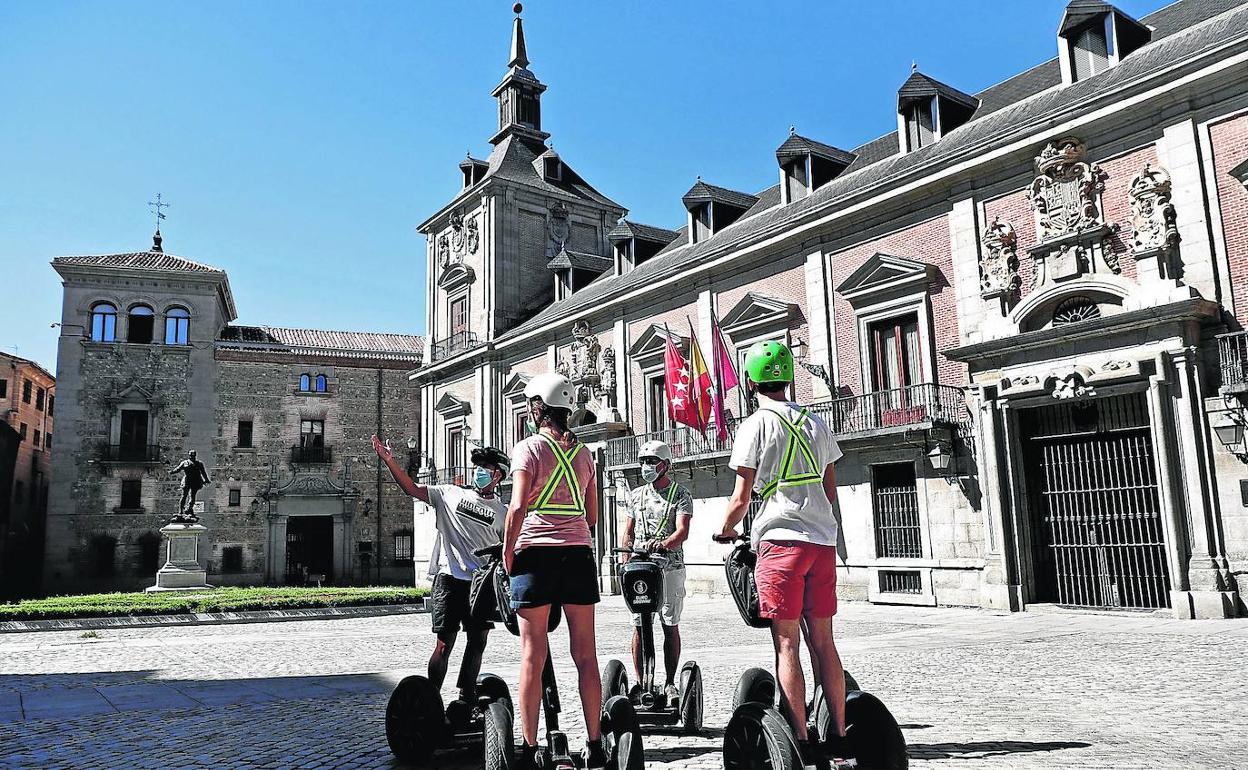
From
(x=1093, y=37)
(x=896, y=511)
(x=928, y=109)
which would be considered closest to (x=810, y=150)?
(x=928, y=109)

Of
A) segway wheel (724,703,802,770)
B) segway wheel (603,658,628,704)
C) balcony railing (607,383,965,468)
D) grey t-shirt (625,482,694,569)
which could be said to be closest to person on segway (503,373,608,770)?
segway wheel (724,703,802,770)

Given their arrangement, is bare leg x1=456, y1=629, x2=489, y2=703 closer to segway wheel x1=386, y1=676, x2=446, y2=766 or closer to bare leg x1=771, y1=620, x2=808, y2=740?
segway wheel x1=386, y1=676, x2=446, y2=766

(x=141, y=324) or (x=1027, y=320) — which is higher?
(x=141, y=324)

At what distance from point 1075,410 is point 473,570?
43.1 ft

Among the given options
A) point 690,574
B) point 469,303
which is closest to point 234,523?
point 469,303

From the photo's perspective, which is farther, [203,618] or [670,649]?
[203,618]

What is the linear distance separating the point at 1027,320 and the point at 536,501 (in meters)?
14.0

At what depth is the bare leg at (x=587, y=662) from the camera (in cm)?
390

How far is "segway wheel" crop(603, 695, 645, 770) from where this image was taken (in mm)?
3822

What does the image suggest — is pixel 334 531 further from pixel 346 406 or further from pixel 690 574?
pixel 690 574

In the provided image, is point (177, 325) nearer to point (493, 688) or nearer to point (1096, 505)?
point (1096, 505)

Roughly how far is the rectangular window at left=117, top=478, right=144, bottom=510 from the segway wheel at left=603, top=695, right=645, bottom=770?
38.2 metres

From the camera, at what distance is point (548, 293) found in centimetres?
3400

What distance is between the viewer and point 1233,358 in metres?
13.0
